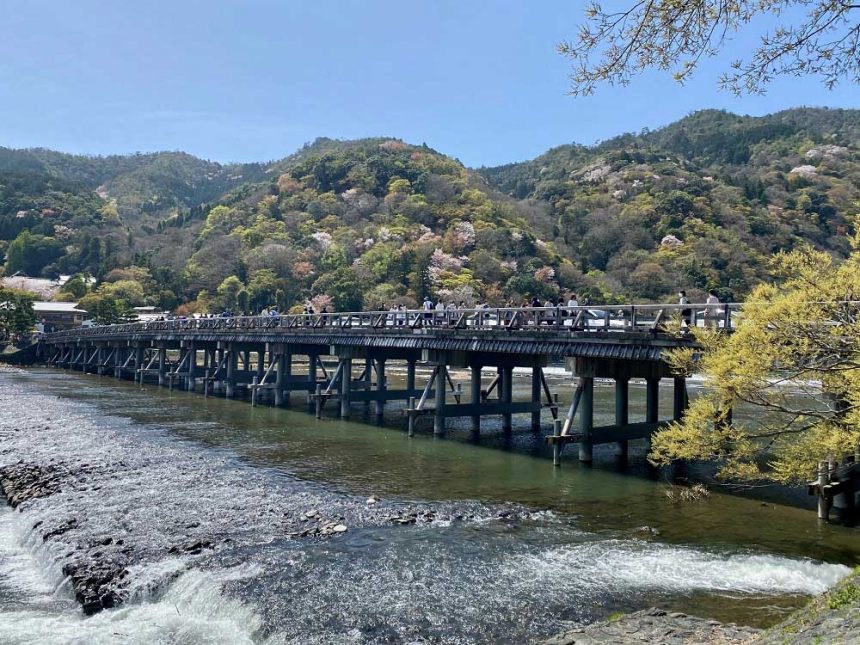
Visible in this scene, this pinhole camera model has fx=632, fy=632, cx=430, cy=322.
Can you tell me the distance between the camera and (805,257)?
11.2 m

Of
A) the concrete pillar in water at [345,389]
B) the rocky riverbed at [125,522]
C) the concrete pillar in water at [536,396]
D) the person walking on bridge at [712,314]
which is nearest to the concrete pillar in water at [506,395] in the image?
the concrete pillar in water at [536,396]

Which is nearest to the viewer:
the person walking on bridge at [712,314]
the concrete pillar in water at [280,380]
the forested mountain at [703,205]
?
the person walking on bridge at [712,314]

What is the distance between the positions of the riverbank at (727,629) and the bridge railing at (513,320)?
6.81 metres

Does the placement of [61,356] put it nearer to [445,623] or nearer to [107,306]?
[107,306]

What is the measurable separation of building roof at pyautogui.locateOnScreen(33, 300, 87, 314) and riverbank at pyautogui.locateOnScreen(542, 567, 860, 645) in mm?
90413

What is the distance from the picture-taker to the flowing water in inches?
376

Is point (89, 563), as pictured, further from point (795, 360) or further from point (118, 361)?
point (118, 361)

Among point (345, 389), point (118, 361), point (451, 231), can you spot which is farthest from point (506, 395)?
point (451, 231)

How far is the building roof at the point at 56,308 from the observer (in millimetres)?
82562

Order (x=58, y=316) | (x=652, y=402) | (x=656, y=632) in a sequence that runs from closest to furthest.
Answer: (x=656, y=632)
(x=652, y=402)
(x=58, y=316)

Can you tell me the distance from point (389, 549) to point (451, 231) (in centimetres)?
8746

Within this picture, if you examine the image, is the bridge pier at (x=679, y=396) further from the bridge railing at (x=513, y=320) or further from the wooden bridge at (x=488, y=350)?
the bridge railing at (x=513, y=320)

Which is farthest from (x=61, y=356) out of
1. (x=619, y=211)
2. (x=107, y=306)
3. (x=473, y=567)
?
(x=619, y=211)

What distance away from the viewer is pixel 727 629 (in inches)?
337
